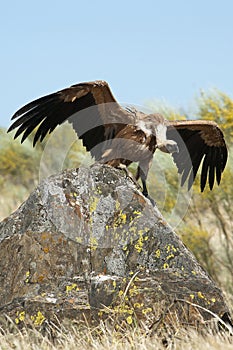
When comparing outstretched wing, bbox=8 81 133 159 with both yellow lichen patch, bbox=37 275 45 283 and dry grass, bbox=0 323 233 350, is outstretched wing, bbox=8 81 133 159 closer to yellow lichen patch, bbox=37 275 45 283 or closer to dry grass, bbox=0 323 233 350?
yellow lichen patch, bbox=37 275 45 283

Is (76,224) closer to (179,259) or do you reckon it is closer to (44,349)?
(179,259)

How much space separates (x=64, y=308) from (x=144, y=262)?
77 centimetres

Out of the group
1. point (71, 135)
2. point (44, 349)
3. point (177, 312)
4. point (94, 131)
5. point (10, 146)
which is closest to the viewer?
point (44, 349)

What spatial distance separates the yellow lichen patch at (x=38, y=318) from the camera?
5246 mm

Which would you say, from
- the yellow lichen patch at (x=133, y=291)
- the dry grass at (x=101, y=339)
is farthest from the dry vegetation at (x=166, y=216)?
the yellow lichen patch at (x=133, y=291)

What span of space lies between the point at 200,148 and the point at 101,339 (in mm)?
4307

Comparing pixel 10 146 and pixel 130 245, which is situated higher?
pixel 130 245

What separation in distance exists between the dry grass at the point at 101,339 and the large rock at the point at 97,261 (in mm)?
125

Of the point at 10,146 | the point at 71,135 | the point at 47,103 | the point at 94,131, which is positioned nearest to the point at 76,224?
the point at 47,103

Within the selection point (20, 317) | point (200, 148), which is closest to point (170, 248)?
point (20, 317)

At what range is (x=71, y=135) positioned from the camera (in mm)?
19438

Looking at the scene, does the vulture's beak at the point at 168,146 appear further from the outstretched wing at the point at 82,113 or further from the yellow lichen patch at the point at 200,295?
the yellow lichen patch at the point at 200,295

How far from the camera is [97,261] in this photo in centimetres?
570

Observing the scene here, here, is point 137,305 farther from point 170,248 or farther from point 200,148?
point 200,148
